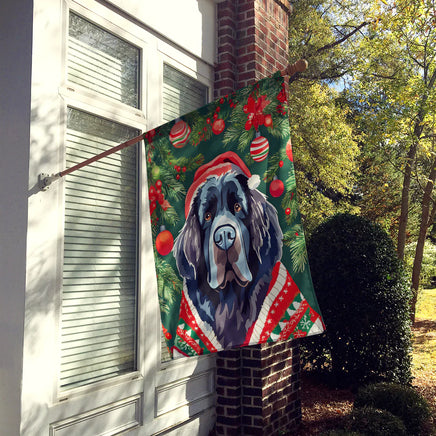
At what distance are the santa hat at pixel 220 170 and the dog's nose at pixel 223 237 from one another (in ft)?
0.80

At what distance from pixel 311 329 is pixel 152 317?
183 cm

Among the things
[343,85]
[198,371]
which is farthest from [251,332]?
[343,85]

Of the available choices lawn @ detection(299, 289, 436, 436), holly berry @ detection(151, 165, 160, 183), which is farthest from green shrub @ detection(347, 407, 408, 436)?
holly berry @ detection(151, 165, 160, 183)

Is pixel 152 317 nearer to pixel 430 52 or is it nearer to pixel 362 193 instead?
pixel 430 52

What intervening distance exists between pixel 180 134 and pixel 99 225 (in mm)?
1154

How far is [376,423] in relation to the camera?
448 cm

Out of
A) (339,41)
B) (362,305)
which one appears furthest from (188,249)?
(339,41)

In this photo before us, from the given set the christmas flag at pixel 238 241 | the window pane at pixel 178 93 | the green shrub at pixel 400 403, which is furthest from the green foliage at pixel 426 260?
the christmas flag at pixel 238 241

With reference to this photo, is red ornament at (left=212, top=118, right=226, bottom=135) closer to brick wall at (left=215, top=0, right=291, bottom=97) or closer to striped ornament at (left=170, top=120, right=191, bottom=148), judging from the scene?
striped ornament at (left=170, top=120, right=191, bottom=148)

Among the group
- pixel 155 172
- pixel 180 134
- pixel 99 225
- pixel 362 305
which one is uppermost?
pixel 180 134

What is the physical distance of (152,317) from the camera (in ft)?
13.6

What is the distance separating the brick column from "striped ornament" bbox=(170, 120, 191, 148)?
223 centimetres

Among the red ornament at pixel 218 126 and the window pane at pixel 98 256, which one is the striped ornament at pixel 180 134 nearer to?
the red ornament at pixel 218 126

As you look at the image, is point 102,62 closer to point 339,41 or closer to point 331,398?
point 331,398
